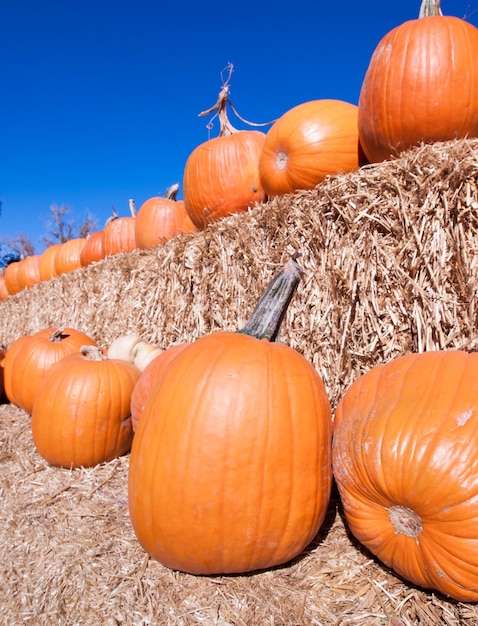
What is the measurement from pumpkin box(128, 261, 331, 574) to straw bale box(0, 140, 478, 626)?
0.15 m

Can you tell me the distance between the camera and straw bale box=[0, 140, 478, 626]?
1277mm

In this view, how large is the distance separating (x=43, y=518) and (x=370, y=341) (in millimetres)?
1820

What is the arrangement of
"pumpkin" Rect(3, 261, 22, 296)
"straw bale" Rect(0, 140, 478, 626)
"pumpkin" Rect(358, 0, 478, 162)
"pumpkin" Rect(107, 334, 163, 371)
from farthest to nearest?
"pumpkin" Rect(3, 261, 22, 296) → "pumpkin" Rect(107, 334, 163, 371) → "pumpkin" Rect(358, 0, 478, 162) → "straw bale" Rect(0, 140, 478, 626)

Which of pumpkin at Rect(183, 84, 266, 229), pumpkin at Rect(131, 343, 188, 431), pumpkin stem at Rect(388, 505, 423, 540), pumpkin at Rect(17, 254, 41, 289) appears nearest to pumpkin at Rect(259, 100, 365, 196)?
pumpkin at Rect(183, 84, 266, 229)

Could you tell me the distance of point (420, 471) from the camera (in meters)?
1.17

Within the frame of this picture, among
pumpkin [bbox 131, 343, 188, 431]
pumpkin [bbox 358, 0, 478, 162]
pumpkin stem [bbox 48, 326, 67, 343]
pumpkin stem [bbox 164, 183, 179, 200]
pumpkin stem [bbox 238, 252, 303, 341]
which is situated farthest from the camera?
pumpkin stem [bbox 164, 183, 179, 200]

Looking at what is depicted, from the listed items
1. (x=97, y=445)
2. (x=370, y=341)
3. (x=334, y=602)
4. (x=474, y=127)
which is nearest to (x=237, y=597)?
(x=334, y=602)

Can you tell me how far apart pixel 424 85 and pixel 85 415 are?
2.64 meters

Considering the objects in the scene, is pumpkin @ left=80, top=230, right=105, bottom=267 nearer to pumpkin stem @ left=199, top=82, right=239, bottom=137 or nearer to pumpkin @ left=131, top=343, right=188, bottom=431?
pumpkin stem @ left=199, top=82, right=239, bottom=137

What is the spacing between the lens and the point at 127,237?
6.05 metres

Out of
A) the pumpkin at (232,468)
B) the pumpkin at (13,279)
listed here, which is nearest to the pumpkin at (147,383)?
the pumpkin at (232,468)

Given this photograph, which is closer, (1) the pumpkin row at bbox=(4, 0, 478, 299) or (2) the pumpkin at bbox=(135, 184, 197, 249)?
(1) the pumpkin row at bbox=(4, 0, 478, 299)

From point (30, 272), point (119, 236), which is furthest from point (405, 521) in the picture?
point (30, 272)

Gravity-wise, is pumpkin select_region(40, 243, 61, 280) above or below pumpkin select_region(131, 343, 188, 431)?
above
